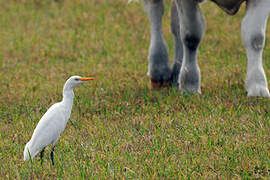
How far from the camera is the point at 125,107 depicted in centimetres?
592

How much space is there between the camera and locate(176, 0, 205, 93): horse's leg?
620cm

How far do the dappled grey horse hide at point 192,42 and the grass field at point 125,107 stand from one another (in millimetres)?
179

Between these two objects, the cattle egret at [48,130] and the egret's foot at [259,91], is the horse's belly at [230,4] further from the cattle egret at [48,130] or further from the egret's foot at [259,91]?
the cattle egret at [48,130]

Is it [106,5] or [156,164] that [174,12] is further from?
[106,5]

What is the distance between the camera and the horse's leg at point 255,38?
5.66m

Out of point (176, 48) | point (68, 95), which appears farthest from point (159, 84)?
point (68, 95)

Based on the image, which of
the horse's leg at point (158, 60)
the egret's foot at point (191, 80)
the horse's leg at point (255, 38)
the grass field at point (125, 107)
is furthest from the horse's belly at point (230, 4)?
the horse's leg at point (158, 60)

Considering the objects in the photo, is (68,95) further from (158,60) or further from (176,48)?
(176,48)

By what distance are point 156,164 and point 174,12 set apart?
3.51 meters

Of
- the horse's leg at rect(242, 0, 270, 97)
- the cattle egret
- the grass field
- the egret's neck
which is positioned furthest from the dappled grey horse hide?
the cattle egret

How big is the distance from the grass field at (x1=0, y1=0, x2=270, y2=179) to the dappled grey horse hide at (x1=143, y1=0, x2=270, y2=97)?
0.18m

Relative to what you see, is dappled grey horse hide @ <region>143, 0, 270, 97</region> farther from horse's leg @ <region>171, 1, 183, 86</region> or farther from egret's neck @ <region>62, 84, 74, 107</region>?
egret's neck @ <region>62, 84, 74, 107</region>

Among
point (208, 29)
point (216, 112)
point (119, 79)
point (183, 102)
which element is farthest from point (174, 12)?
point (208, 29)

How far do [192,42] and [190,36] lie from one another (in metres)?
0.07
